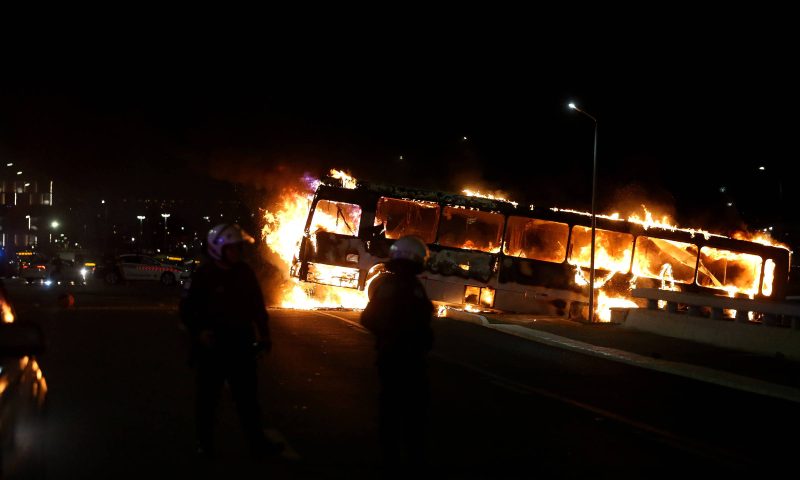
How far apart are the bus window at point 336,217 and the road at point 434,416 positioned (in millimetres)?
9239

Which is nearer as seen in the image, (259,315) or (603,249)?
(259,315)

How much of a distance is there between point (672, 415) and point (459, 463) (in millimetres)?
4498

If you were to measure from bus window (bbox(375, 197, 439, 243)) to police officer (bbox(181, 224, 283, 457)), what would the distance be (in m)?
19.3

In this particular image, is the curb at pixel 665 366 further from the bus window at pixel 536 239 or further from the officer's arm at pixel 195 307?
the officer's arm at pixel 195 307

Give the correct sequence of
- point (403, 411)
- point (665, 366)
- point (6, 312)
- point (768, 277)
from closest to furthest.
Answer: point (6, 312) < point (403, 411) < point (665, 366) < point (768, 277)

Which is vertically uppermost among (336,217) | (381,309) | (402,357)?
(336,217)

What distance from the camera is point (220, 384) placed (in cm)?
730

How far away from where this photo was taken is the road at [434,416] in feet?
25.2

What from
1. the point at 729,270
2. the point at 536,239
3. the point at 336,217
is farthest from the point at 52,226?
the point at 729,270

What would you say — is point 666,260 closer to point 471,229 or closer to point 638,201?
point 471,229

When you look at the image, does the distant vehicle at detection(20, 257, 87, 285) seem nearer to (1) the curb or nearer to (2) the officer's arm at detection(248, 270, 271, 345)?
(1) the curb

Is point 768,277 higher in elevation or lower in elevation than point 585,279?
higher

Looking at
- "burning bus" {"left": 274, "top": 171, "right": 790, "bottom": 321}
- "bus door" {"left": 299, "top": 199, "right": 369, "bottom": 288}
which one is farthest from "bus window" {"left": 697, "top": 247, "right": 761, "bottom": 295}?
"bus door" {"left": 299, "top": 199, "right": 369, "bottom": 288}

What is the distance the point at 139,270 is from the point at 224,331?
131 feet
